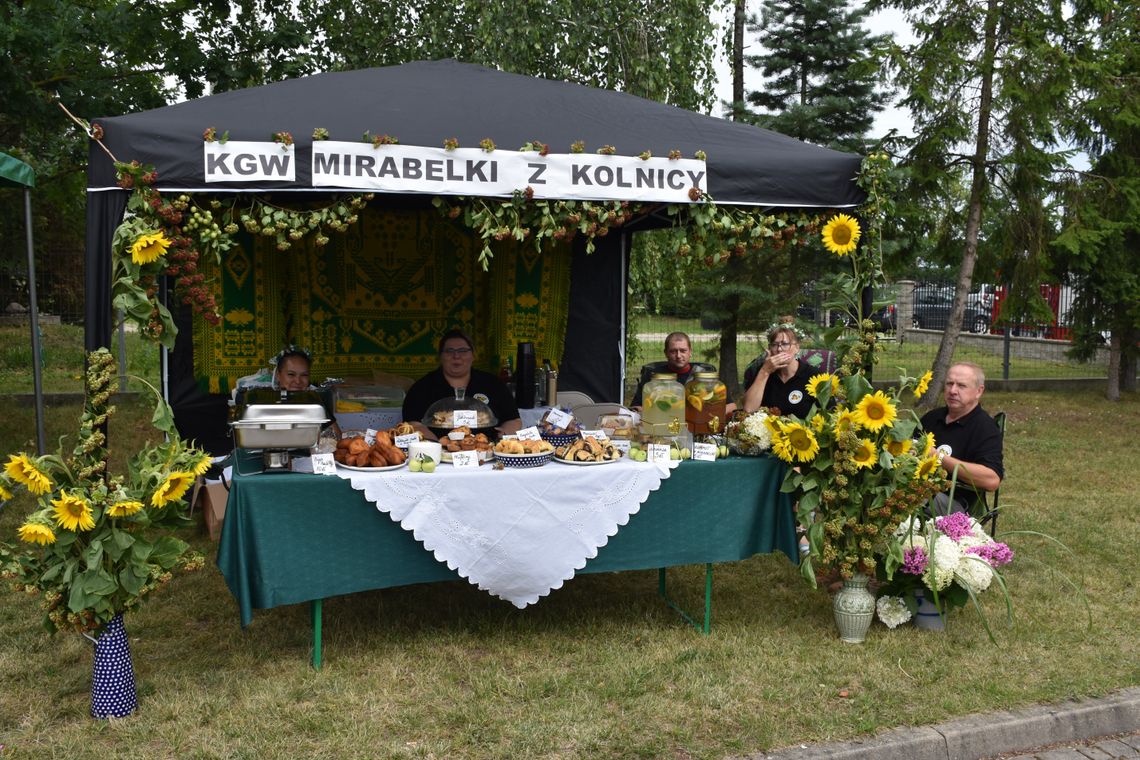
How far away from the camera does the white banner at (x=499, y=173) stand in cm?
351

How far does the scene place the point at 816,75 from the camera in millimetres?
11875

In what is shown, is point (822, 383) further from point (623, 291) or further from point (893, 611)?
point (623, 291)

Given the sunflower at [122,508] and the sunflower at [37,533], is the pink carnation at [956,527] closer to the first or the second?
the sunflower at [122,508]

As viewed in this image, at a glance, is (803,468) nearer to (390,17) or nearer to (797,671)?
(797,671)

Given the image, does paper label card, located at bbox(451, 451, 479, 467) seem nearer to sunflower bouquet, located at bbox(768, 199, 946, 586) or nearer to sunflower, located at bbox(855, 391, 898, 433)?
sunflower bouquet, located at bbox(768, 199, 946, 586)

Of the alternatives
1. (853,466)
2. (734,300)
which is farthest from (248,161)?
(734,300)

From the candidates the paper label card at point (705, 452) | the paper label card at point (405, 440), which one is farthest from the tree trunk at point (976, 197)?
the paper label card at point (405, 440)

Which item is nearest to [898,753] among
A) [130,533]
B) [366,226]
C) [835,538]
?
[835,538]

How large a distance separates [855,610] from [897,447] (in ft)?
2.39

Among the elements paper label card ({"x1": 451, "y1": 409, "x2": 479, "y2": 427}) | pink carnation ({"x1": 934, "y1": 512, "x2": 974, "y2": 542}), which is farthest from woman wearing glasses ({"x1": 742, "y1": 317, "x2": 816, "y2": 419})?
paper label card ({"x1": 451, "y1": 409, "x2": 479, "y2": 427})

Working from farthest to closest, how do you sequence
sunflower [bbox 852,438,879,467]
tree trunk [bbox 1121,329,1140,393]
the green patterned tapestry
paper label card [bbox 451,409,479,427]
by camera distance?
tree trunk [bbox 1121,329,1140,393]
the green patterned tapestry
paper label card [bbox 451,409,479,427]
sunflower [bbox 852,438,879,467]

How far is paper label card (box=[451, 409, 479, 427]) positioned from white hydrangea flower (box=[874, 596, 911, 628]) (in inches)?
79.0

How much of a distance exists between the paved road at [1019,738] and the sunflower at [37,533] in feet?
7.92

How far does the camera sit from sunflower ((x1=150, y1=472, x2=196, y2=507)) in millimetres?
3164
